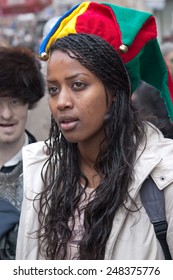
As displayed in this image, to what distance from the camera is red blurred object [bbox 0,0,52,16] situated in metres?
30.2

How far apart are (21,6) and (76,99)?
28761 millimetres

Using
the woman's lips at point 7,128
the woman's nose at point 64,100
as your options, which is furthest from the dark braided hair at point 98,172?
the woman's lips at point 7,128

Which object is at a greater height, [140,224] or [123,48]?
[123,48]

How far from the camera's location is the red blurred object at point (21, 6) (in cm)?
3022

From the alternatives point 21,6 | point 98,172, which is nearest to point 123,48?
point 98,172

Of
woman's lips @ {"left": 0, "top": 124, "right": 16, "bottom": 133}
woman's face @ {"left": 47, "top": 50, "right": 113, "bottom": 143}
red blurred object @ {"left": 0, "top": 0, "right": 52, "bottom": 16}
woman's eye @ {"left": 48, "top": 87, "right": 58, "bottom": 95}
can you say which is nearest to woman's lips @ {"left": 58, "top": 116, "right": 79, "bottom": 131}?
woman's face @ {"left": 47, "top": 50, "right": 113, "bottom": 143}

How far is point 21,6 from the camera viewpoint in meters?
30.3

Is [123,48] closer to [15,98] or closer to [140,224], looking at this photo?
[140,224]

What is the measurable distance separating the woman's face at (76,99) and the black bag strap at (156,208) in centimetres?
31

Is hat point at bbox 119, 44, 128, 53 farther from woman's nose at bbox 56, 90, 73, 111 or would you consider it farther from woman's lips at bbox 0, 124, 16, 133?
woman's lips at bbox 0, 124, 16, 133

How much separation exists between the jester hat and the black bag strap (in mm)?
450

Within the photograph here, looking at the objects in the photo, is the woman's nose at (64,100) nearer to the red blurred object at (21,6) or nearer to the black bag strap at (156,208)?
the black bag strap at (156,208)

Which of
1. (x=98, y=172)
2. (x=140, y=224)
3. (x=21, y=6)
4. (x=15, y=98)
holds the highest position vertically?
(x=21, y=6)

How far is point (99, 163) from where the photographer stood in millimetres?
2529
